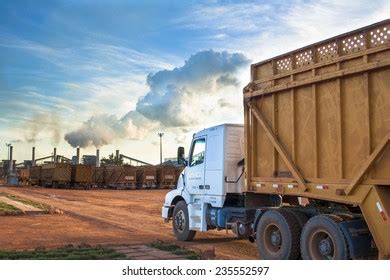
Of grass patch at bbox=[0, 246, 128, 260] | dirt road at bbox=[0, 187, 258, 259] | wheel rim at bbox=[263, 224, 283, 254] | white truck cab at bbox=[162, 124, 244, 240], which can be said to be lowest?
dirt road at bbox=[0, 187, 258, 259]

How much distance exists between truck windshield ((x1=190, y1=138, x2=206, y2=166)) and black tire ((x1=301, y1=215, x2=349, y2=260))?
3978mm

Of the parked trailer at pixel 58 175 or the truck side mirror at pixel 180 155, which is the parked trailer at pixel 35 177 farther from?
the truck side mirror at pixel 180 155

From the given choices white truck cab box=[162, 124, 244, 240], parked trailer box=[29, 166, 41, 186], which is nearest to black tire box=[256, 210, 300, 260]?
white truck cab box=[162, 124, 244, 240]

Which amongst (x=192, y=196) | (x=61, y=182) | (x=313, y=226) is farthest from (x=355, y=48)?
(x=61, y=182)

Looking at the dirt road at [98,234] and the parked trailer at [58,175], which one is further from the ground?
the parked trailer at [58,175]

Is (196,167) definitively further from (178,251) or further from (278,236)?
(278,236)

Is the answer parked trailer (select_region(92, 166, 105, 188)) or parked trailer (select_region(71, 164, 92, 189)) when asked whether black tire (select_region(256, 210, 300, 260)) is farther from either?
parked trailer (select_region(92, 166, 105, 188))

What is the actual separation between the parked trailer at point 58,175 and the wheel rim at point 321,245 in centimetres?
4405

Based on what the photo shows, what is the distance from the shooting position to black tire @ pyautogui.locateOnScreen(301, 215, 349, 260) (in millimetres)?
6605

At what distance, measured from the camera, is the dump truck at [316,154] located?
6355mm

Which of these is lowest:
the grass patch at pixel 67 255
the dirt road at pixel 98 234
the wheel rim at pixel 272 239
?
the dirt road at pixel 98 234

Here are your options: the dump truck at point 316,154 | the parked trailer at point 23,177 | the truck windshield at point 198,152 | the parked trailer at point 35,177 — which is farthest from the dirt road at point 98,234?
the parked trailer at point 23,177

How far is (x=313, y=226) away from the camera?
718 centimetres
